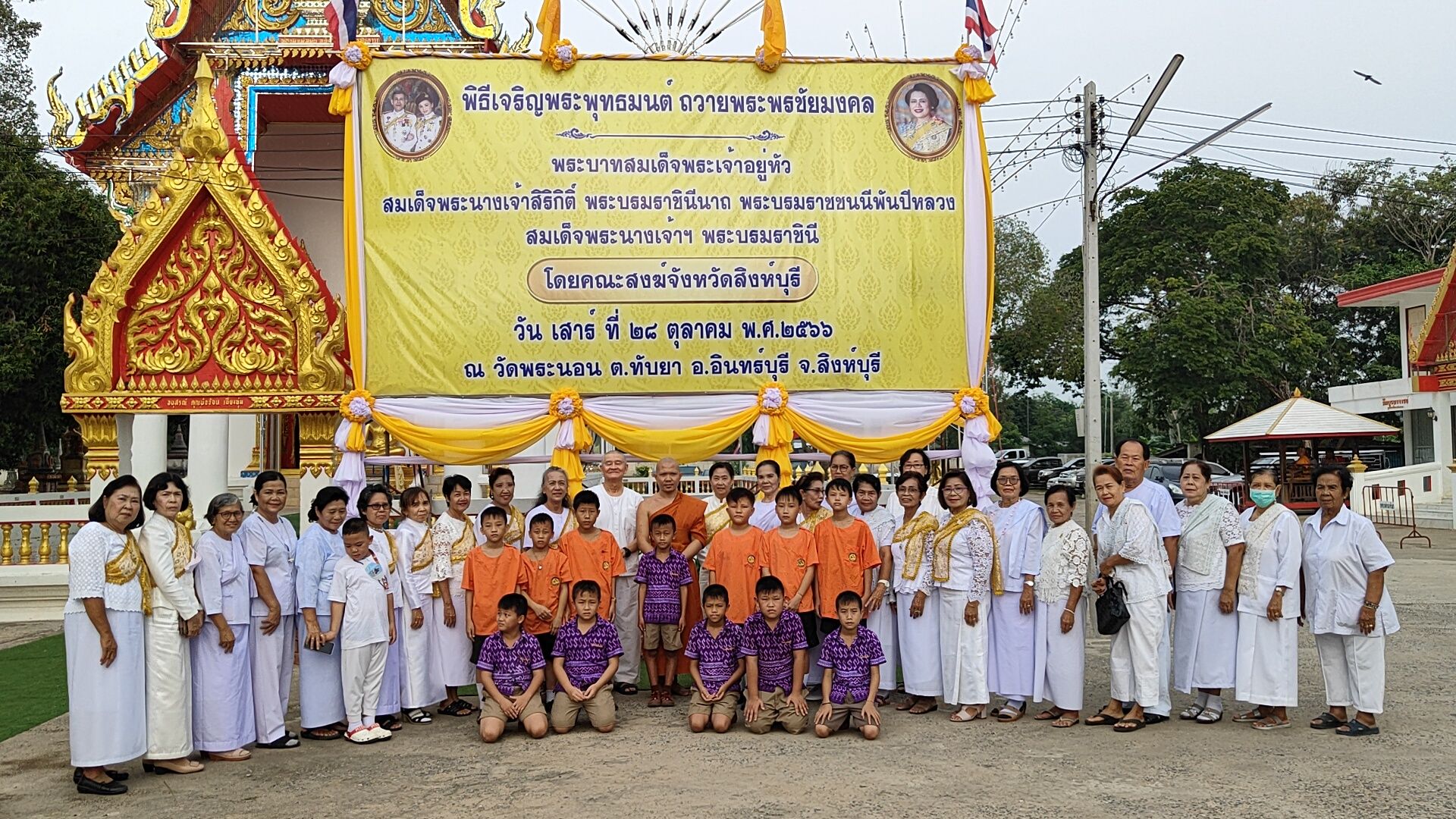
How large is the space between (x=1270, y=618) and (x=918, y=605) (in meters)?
1.84

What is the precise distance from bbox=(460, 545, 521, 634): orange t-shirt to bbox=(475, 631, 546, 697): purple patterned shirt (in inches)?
12.8

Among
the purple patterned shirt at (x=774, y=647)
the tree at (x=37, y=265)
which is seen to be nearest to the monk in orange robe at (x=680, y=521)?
the purple patterned shirt at (x=774, y=647)

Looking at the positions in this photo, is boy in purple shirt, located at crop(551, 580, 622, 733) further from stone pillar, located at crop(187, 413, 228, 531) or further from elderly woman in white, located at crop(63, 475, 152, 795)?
stone pillar, located at crop(187, 413, 228, 531)

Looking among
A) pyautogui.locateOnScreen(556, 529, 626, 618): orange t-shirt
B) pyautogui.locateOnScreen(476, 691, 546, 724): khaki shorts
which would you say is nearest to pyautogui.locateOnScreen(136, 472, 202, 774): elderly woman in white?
pyautogui.locateOnScreen(476, 691, 546, 724): khaki shorts

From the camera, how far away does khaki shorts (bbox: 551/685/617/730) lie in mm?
6133

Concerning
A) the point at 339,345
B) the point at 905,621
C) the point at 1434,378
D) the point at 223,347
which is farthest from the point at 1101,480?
the point at 1434,378

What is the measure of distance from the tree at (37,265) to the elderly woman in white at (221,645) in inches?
343

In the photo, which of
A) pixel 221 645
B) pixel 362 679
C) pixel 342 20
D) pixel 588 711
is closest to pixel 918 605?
pixel 588 711

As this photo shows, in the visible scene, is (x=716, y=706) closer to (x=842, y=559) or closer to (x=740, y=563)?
(x=740, y=563)

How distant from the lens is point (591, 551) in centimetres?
671

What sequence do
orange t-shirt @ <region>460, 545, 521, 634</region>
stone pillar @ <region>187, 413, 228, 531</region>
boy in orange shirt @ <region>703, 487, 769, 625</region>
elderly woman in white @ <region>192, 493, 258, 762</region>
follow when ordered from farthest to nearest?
stone pillar @ <region>187, 413, 228, 531</region>
boy in orange shirt @ <region>703, 487, 769, 625</region>
orange t-shirt @ <region>460, 545, 521, 634</region>
elderly woman in white @ <region>192, 493, 258, 762</region>

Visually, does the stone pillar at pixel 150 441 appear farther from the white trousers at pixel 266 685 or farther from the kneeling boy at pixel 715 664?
the kneeling boy at pixel 715 664

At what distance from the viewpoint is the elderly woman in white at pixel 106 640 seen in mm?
5059

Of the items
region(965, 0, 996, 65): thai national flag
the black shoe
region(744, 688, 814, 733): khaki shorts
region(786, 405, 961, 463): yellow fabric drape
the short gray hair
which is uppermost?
region(965, 0, 996, 65): thai national flag
